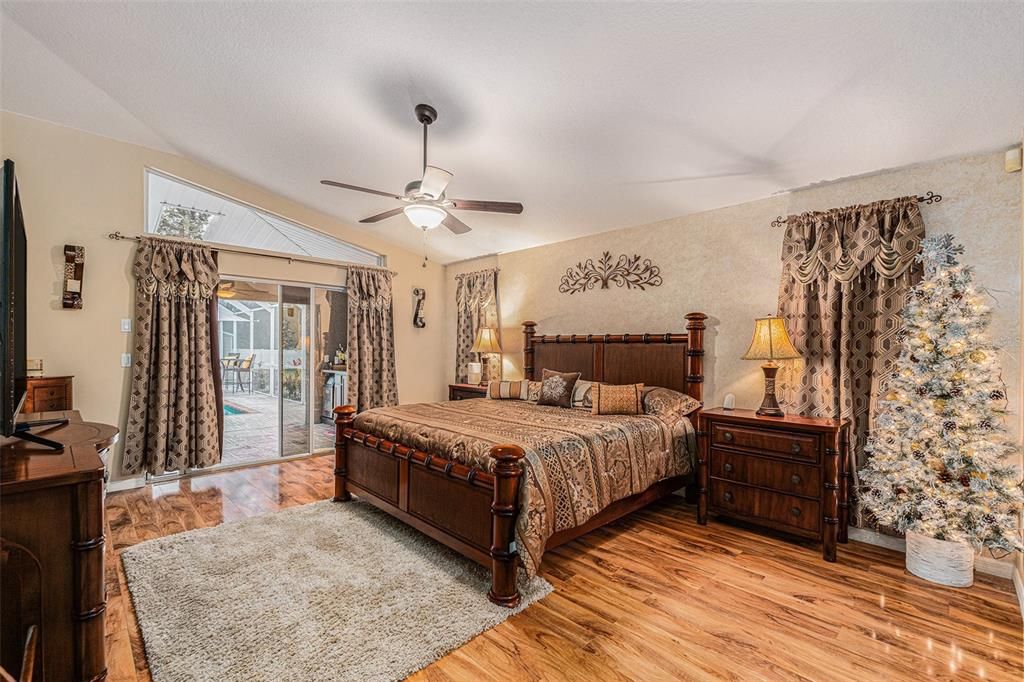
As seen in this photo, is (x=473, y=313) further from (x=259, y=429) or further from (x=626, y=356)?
(x=259, y=429)

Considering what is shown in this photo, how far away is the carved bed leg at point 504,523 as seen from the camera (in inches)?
94.3

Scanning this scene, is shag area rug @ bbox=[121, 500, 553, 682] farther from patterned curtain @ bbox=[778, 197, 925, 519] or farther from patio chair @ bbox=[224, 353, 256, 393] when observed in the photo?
patterned curtain @ bbox=[778, 197, 925, 519]

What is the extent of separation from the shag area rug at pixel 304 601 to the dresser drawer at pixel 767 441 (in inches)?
68.5

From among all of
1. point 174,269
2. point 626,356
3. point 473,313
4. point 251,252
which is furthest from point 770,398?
point 174,269

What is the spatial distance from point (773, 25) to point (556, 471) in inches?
95.9

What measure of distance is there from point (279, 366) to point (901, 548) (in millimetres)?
5840

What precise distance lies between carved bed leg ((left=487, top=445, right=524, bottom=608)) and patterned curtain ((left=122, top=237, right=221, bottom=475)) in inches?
146

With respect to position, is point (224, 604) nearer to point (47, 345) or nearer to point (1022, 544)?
point (47, 345)

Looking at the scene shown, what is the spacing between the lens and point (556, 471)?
2.66m

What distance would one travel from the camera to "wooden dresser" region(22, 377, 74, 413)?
139 inches

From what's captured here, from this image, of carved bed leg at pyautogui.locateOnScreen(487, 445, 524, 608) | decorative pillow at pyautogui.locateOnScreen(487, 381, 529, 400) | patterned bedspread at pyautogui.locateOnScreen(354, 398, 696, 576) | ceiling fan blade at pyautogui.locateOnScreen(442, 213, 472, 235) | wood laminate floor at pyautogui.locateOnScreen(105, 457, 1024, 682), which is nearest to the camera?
wood laminate floor at pyautogui.locateOnScreen(105, 457, 1024, 682)

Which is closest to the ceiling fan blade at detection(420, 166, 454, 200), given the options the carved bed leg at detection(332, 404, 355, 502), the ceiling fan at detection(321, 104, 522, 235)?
the ceiling fan at detection(321, 104, 522, 235)

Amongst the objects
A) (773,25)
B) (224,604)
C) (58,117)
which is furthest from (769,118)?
(58,117)

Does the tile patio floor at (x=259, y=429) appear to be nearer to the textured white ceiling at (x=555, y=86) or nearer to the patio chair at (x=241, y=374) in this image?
the patio chair at (x=241, y=374)
